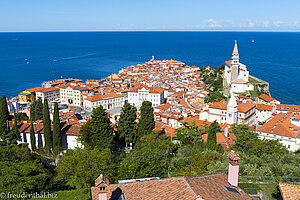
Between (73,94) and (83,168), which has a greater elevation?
(83,168)

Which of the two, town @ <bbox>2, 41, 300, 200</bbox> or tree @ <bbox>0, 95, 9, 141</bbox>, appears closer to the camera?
town @ <bbox>2, 41, 300, 200</bbox>

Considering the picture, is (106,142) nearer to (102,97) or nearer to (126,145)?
(126,145)

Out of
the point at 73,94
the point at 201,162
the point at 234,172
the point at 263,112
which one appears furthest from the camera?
the point at 73,94

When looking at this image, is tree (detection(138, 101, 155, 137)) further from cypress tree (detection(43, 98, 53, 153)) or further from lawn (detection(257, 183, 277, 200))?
lawn (detection(257, 183, 277, 200))

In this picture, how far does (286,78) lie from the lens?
77812 mm

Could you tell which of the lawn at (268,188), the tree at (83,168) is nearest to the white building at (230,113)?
the tree at (83,168)

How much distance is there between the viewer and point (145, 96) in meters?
56.9

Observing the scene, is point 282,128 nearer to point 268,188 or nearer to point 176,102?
point 268,188

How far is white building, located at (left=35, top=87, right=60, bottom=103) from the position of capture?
6003cm

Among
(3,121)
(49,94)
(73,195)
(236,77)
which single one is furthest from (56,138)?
(236,77)

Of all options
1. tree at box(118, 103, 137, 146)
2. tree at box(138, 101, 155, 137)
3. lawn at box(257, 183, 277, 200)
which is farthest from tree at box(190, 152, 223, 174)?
tree at box(118, 103, 137, 146)

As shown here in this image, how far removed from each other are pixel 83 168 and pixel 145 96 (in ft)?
142

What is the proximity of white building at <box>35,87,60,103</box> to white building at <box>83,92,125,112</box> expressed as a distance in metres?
10.9

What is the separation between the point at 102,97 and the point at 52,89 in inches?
581
